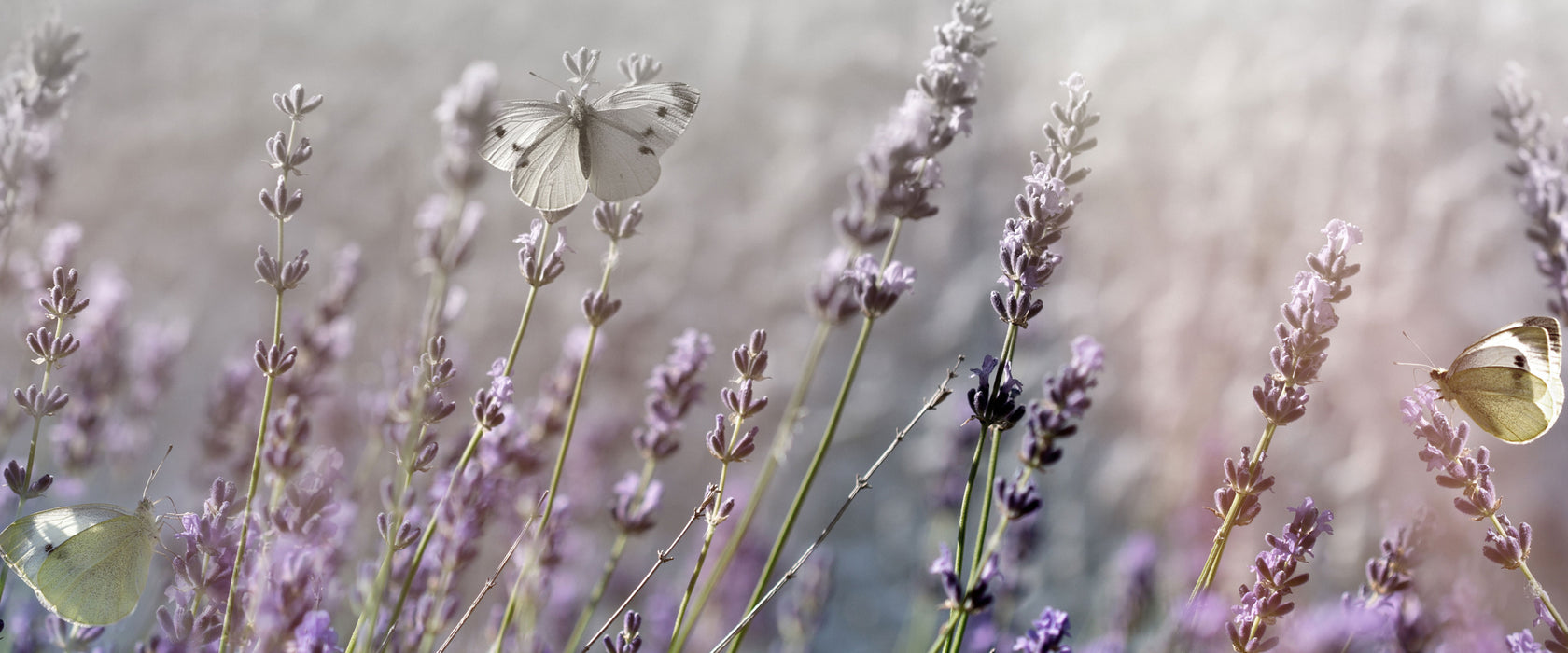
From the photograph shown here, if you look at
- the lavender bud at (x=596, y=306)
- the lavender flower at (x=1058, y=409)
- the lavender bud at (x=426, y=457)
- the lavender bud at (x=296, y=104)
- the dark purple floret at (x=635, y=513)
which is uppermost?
the lavender bud at (x=296, y=104)

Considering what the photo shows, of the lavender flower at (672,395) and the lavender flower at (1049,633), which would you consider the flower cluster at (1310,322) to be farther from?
the lavender flower at (672,395)

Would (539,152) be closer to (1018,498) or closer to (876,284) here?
(876,284)

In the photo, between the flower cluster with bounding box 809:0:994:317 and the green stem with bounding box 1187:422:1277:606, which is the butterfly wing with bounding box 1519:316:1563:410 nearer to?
the green stem with bounding box 1187:422:1277:606

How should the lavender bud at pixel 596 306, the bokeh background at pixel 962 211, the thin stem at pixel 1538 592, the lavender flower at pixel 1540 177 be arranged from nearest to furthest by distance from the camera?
the thin stem at pixel 1538 592 → the lavender bud at pixel 596 306 → the lavender flower at pixel 1540 177 → the bokeh background at pixel 962 211

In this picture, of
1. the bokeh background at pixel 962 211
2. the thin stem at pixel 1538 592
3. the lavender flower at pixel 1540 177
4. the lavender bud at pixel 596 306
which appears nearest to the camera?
the thin stem at pixel 1538 592

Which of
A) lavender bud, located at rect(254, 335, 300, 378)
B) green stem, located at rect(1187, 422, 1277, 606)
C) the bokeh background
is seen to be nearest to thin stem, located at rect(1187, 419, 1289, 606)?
green stem, located at rect(1187, 422, 1277, 606)

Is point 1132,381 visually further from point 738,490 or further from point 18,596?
point 18,596

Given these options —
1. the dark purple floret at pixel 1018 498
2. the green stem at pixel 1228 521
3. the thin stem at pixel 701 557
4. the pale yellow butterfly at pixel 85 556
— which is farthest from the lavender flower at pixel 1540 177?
the pale yellow butterfly at pixel 85 556

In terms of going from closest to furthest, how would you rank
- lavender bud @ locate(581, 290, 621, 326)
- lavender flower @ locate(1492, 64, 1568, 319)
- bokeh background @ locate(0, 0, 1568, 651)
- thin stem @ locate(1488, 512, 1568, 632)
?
thin stem @ locate(1488, 512, 1568, 632) → lavender bud @ locate(581, 290, 621, 326) → lavender flower @ locate(1492, 64, 1568, 319) → bokeh background @ locate(0, 0, 1568, 651)
